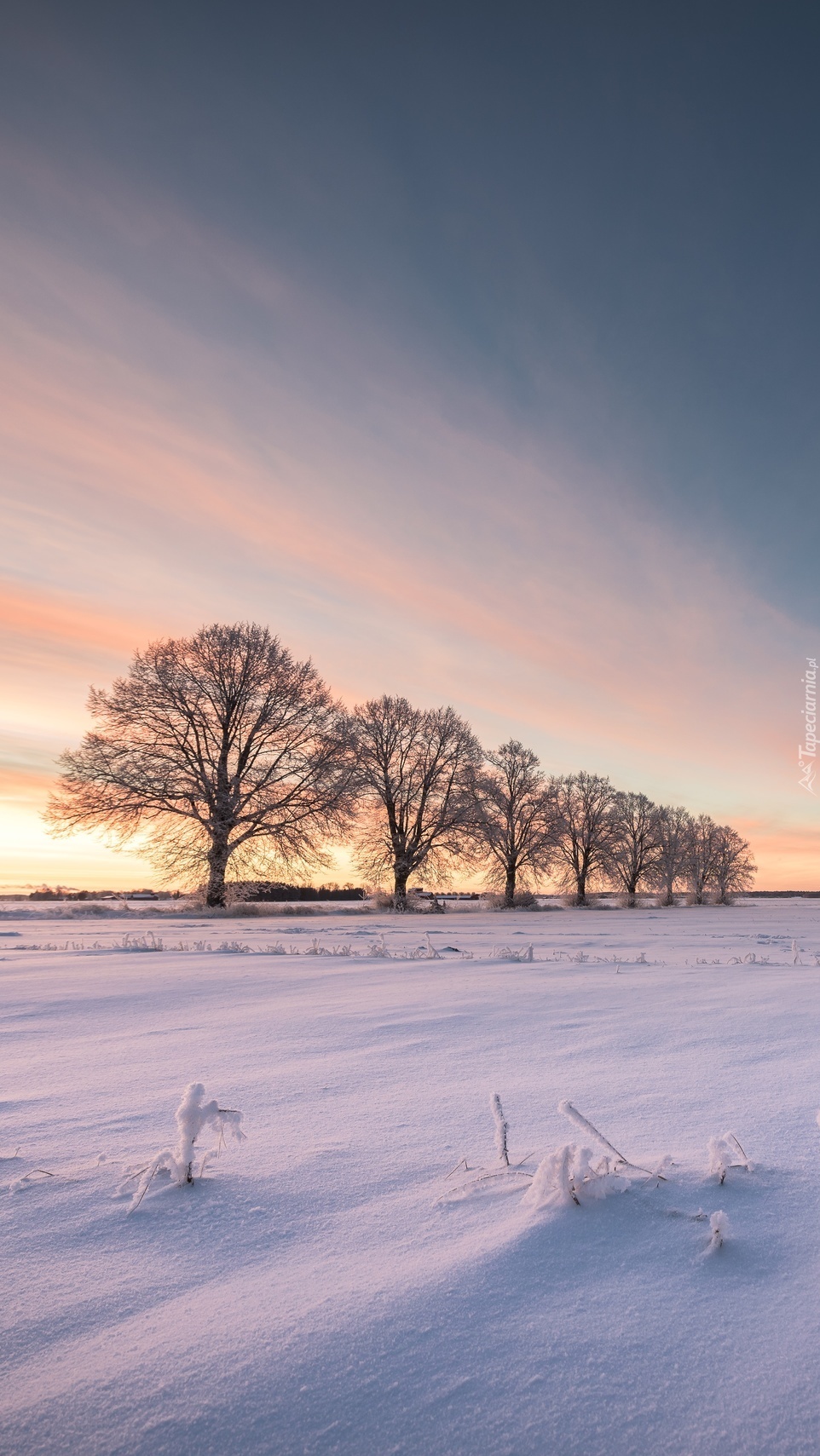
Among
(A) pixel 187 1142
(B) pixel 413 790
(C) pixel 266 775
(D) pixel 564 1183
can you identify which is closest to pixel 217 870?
(C) pixel 266 775

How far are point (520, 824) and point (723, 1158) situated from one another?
33.4m

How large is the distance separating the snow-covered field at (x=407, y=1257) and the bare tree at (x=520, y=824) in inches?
1192

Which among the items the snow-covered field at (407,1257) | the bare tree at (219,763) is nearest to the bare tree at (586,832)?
the bare tree at (219,763)

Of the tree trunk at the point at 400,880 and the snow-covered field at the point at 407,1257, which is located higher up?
the snow-covered field at the point at 407,1257

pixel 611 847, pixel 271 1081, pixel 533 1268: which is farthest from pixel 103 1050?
pixel 611 847

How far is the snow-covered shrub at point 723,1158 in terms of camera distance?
4.97ft

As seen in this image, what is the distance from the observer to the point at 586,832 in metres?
41.6

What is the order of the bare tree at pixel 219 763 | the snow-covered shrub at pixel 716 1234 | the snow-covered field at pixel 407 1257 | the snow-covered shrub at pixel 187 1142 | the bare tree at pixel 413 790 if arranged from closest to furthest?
the snow-covered field at pixel 407 1257 → the snow-covered shrub at pixel 716 1234 → the snow-covered shrub at pixel 187 1142 → the bare tree at pixel 219 763 → the bare tree at pixel 413 790

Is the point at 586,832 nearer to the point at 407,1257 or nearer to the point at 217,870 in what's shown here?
the point at 217,870

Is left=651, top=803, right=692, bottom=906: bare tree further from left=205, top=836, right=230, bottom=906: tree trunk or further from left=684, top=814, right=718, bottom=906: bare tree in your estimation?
left=205, top=836, right=230, bottom=906: tree trunk

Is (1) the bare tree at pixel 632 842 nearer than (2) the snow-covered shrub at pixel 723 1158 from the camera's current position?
No

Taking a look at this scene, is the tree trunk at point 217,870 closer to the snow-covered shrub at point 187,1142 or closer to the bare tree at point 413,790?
the bare tree at point 413,790

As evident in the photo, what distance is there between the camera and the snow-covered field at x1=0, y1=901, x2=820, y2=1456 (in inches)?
36.1

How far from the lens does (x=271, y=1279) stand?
123cm
